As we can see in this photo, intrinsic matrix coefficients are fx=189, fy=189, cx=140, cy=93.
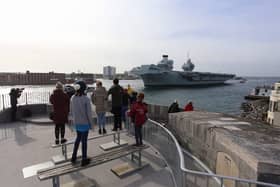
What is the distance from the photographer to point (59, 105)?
519 cm

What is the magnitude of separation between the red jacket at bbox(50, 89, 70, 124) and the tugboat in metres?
56.7

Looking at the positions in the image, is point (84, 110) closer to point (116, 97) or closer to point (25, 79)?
point (116, 97)

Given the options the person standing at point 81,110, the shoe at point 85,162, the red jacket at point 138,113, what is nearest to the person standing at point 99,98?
the red jacket at point 138,113

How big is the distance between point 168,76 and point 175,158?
6465 centimetres

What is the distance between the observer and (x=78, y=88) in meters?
3.67

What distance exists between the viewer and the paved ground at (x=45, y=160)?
3920 mm

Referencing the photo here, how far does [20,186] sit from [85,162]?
1435 millimetres

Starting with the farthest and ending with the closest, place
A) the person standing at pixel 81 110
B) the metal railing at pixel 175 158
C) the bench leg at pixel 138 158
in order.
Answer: the bench leg at pixel 138 158 < the person standing at pixel 81 110 < the metal railing at pixel 175 158

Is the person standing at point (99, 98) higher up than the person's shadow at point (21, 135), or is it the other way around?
the person standing at point (99, 98)

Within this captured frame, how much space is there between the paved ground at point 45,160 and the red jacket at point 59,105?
997mm

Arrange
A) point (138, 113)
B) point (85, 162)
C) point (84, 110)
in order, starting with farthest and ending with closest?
point (138, 113) < point (84, 110) < point (85, 162)

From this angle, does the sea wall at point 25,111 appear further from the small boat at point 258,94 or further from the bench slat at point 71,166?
the small boat at point 258,94

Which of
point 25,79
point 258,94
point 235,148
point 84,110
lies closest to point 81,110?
point 84,110

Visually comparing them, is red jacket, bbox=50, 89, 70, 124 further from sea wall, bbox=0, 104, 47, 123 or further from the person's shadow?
sea wall, bbox=0, 104, 47, 123
